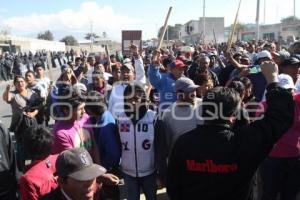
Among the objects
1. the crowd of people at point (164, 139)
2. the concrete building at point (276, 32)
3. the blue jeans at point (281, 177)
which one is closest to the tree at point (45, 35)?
the concrete building at point (276, 32)

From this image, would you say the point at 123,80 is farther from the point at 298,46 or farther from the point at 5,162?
the point at 298,46

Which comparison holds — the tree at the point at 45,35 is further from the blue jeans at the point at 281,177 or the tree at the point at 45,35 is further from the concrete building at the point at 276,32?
the blue jeans at the point at 281,177

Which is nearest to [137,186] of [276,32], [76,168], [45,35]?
[76,168]

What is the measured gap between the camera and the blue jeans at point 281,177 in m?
4.16

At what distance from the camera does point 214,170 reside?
255 cm

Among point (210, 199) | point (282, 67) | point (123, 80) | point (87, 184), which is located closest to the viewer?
point (87, 184)

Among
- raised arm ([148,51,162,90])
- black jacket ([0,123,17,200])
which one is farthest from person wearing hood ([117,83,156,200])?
raised arm ([148,51,162,90])

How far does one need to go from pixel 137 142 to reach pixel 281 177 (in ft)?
5.15

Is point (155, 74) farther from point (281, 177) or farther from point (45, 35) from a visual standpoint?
point (45, 35)

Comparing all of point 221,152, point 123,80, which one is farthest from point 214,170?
point 123,80

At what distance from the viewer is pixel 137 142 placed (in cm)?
408

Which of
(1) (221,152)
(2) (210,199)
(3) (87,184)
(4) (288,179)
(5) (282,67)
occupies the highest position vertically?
(5) (282,67)

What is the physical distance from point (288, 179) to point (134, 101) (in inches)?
71.1

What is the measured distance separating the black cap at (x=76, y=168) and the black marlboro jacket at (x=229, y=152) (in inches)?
23.3
